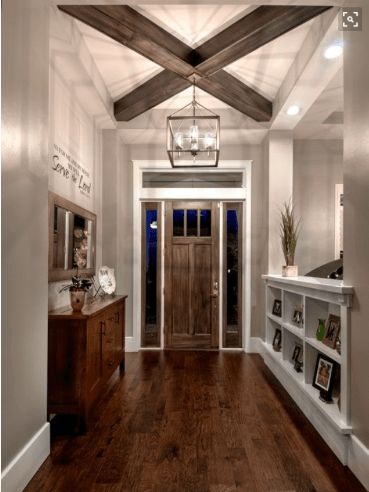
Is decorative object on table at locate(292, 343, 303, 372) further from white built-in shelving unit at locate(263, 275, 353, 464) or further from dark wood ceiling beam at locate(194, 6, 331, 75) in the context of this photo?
dark wood ceiling beam at locate(194, 6, 331, 75)

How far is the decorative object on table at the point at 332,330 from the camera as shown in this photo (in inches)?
126

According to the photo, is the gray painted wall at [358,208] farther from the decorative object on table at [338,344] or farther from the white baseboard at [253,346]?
the white baseboard at [253,346]

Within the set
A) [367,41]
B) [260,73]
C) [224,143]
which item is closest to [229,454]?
[367,41]

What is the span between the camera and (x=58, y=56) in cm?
376

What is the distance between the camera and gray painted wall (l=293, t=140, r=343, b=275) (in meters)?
6.08

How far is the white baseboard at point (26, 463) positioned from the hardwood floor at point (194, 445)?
0.06 meters

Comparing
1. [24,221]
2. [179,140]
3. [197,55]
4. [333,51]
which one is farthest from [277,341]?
[24,221]

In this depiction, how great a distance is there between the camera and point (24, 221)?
2436 mm

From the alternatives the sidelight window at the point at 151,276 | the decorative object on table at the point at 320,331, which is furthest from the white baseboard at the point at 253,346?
the decorative object on table at the point at 320,331

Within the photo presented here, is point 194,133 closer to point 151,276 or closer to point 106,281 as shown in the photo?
point 106,281

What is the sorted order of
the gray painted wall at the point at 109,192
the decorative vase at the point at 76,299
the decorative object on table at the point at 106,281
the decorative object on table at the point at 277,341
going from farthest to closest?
1. the gray painted wall at the point at 109,192
2. the decorative object on table at the point at 277,341
3. the decorative object on table at the point at 106,281
4. the decorative vase at the point at 76,299

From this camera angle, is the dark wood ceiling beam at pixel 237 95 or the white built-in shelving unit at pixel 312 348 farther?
the dark wood ceiling beam at pixel 237 95

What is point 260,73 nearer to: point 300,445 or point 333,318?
point 333,318

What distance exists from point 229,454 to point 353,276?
54.9 inches
